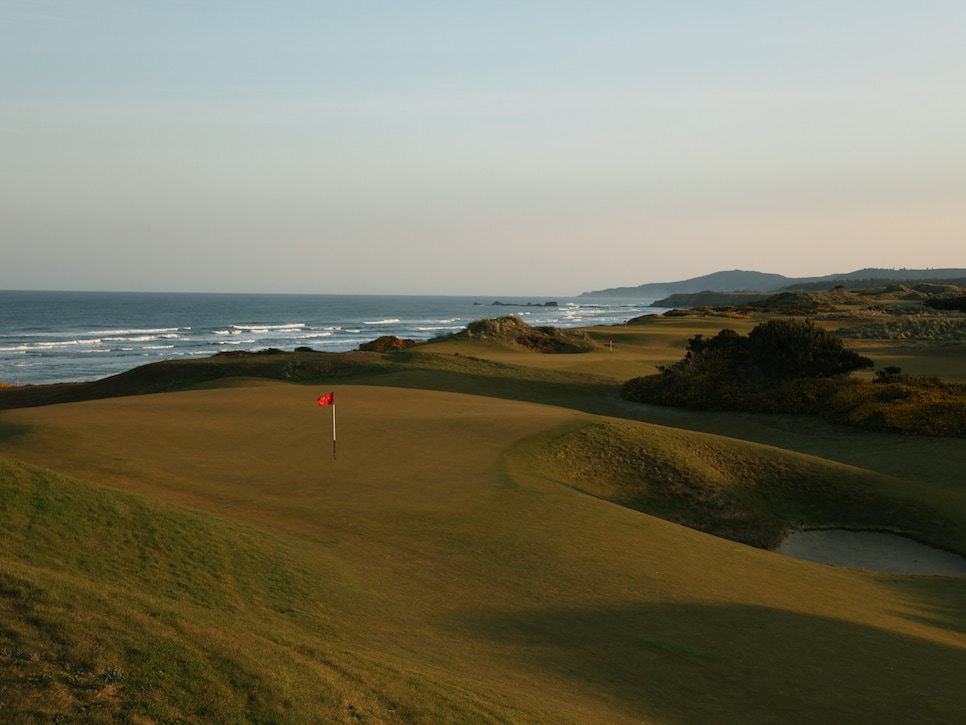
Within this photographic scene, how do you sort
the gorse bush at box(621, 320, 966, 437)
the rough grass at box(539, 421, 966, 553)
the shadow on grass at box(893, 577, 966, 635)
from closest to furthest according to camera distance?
the shadow on grass at box(893, 577, 966, 635)
the rough grass at box(539, 421, 966, 553)
the gorse bush at box(621, 320, 966, 437)

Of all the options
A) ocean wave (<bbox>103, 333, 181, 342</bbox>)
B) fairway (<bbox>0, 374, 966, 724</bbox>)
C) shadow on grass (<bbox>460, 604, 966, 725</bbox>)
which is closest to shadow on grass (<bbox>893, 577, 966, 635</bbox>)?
fairway (<bbox>0, 374, 966, 724</bbox>)

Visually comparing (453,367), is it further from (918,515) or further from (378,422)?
(918,515)

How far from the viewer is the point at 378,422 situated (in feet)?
75.3

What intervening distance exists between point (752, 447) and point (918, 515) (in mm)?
4260

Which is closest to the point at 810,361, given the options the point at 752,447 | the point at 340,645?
the point at 752,447

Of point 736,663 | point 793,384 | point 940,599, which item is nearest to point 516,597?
point 736,663

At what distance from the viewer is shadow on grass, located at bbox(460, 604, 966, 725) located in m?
8.20

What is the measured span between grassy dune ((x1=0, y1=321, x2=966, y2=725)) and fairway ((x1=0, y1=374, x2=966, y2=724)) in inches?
1.8

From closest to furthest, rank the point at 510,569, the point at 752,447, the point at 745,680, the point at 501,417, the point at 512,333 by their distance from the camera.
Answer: the point at 745,680, the point at 510,569, the point at 752,447, the point at 501,417, the point at 512,333

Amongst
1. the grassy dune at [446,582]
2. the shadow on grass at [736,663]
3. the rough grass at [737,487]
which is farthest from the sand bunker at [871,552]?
the shadow on grass at [736,663]

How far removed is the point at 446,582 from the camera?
11.1m

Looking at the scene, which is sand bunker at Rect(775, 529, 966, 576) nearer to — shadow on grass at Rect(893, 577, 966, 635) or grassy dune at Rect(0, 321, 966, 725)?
grassy dune at Rect(0, 321, 966, 725)

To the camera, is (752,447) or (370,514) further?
(752,447)

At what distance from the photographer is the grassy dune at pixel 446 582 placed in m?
6.49
